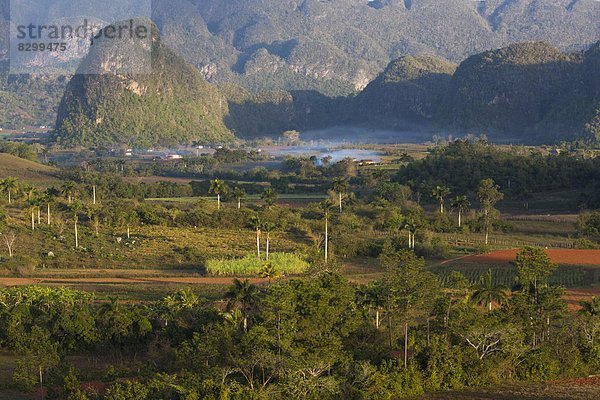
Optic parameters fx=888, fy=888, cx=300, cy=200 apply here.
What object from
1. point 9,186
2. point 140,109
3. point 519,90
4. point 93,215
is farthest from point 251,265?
point 519,90

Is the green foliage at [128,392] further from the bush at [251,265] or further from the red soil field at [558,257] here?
the red soil field at [558,257]

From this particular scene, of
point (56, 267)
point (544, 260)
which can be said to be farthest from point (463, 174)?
point (544, 260)

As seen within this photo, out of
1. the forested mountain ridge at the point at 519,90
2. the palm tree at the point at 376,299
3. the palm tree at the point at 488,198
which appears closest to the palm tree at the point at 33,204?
the palm tree at the point at 488,198

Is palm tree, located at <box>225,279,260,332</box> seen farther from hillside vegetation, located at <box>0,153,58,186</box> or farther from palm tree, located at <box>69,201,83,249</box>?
hillside vegetation, located at <box>0,153,58,186</box>

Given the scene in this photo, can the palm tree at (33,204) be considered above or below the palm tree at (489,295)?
above

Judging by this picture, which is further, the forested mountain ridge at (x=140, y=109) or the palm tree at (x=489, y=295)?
the forested mountain ridge at (x=140, y=109)

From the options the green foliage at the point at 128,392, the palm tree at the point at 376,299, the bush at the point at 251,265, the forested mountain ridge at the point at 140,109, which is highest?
the forested mountain ridge at the point at 140,109

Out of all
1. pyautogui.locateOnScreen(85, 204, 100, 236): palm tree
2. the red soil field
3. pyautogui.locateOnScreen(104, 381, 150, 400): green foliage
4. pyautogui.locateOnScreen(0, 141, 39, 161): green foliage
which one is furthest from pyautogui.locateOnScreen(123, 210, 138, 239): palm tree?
pyautogui.locateOnScreen(0, 141, 39, 161): green foliage
